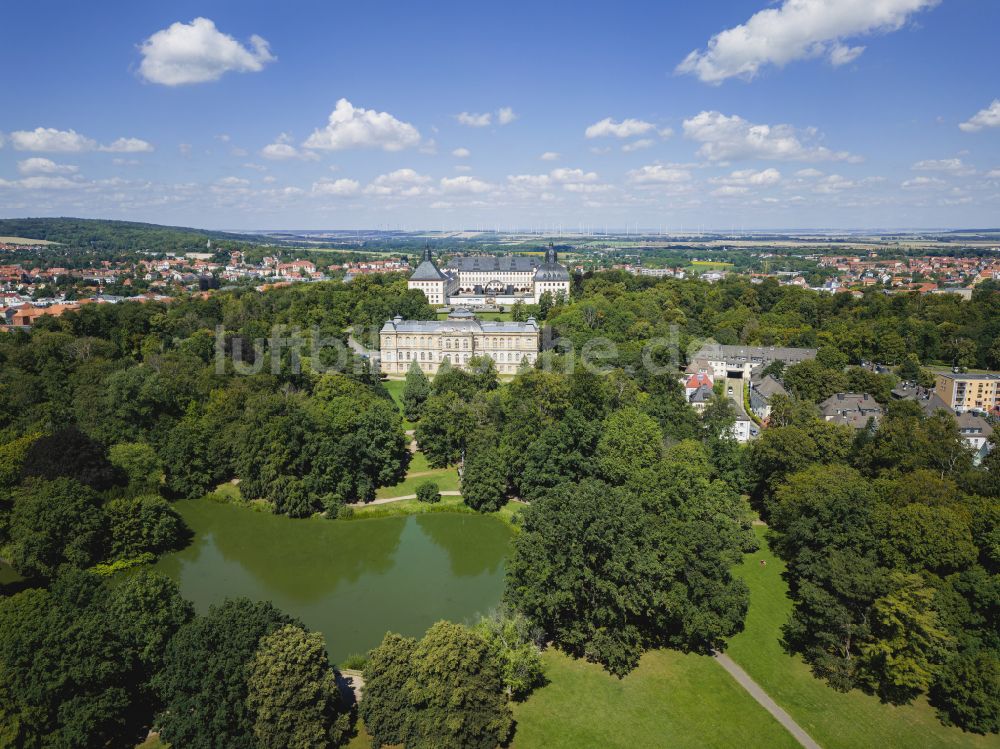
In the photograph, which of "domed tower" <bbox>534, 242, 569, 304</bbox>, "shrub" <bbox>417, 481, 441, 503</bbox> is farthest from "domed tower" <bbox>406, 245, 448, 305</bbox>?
"shrub" <bbox>417, 481, 441, 503</bbox>

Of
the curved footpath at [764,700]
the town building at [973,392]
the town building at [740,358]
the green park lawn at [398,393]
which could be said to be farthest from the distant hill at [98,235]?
A: the curved footpath at [764,700]

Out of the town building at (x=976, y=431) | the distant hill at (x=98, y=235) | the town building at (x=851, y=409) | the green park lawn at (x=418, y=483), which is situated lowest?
the green park lawn at (x=418, y=483)

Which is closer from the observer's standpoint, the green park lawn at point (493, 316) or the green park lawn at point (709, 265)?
the green park lawn at point (493, 316)

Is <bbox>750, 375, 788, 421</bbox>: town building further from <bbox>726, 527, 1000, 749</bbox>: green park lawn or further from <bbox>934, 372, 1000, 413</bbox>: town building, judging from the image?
<bbox>726, 527, 1000, 749</bbox>: green park lawn

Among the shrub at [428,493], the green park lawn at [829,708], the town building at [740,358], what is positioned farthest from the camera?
the town building at [740,358]

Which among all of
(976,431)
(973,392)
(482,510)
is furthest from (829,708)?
(973,392)

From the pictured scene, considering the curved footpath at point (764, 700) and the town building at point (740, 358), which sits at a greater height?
the town building at point (740, 358)

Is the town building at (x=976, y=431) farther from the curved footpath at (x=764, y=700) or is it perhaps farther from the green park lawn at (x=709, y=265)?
the green park lawn at (x=709, y=265)

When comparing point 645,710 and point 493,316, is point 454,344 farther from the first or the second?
point 645,710
